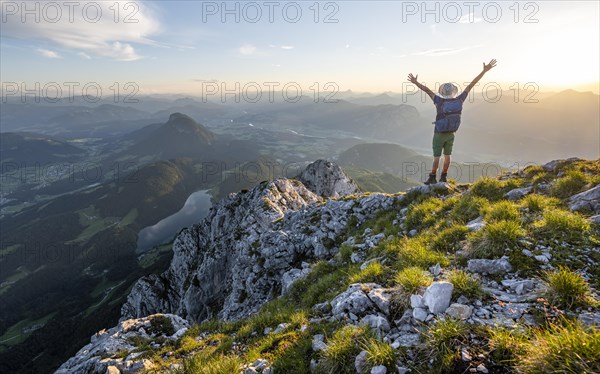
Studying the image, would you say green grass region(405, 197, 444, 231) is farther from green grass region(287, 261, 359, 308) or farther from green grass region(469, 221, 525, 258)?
green grass region(469, 221, 525, 258)

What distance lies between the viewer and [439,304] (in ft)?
20.5

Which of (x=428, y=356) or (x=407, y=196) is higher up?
(x=407, y=196)

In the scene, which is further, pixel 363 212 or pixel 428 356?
pixel 363 212

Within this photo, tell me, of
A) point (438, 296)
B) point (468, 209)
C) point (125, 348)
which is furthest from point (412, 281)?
point (125, 348)

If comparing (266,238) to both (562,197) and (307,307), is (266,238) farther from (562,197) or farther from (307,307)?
(562,197)

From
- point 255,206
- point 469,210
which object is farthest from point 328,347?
point 255,206

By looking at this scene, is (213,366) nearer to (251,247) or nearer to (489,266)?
(489,266)

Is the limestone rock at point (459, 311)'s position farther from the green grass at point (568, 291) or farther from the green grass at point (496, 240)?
the green grass at point (496, 240)

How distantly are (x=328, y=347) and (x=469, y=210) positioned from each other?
9.08 meters

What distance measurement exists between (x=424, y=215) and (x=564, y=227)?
5.86 metres

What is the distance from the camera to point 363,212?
69.4 feet

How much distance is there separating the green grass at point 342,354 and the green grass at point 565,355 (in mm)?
2922

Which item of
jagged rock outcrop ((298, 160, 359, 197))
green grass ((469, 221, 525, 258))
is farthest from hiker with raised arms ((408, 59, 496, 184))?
jagged rock outcrop ((298, 160, 359, 197))

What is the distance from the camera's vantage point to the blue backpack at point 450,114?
15.8 metres
